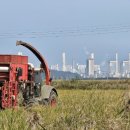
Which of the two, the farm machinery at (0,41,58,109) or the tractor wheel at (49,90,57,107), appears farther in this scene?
the tractor wheel at (49,90,57,107)

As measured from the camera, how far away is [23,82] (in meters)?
→ 18.0

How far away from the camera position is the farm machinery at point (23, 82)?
16781 millimetres

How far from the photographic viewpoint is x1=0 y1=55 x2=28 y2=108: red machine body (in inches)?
656

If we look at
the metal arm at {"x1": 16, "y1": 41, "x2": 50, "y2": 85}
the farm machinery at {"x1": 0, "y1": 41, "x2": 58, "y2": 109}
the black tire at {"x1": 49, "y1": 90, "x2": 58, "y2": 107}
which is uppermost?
the metal arm at {"x1": 16, "y1": 41, "x2": 50, "y2": 85}

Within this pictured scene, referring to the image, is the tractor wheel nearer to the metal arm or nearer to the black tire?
the black tire

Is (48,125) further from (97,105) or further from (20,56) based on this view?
(20,56)

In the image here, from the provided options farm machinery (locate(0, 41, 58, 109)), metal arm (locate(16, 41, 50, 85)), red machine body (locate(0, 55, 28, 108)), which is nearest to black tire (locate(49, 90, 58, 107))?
farm machinery (locate(0, 41, 58, 109))

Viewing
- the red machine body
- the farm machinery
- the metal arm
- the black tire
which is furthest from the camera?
the black tire

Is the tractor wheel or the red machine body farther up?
the red machine body

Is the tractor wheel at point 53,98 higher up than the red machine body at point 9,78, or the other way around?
the red machine body at point 9,78

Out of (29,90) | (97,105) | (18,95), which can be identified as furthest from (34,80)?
(97,105)

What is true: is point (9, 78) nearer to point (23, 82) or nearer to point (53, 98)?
point (23, 82)

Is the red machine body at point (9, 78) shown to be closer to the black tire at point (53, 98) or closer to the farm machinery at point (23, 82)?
the farm machinery at point (23, 82)

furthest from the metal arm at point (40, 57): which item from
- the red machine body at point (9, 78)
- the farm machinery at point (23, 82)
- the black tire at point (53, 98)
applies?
the red machine body at point (9, 78)
